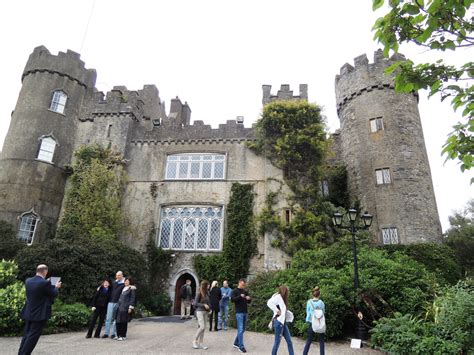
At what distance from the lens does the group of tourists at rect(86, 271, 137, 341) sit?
9.56 metres

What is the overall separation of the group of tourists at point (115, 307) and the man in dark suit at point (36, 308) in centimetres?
294

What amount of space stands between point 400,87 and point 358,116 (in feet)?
58.1

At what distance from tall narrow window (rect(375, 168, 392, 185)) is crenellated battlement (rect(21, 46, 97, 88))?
20.5 metres

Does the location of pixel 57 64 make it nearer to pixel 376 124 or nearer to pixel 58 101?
pixel 58 101

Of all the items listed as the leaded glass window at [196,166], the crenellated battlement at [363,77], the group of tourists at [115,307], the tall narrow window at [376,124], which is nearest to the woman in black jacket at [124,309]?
the group of tourists at [115,307]

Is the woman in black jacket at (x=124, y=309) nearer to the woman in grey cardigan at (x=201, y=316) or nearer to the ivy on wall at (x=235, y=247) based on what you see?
the woman in grey cardigan at (x=201, y=316)

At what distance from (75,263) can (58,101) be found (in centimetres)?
1253

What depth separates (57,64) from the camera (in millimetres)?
23203

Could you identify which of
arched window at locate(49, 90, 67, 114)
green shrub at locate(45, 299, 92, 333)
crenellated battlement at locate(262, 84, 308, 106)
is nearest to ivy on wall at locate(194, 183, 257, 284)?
crenellated battlement at locate(262, 84, 308, 106)

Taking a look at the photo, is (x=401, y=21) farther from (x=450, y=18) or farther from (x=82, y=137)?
(x=82, y=137)

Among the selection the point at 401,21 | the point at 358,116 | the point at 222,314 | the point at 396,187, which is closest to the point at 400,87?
the point at 401,21

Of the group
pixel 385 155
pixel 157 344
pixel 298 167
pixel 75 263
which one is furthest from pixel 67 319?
pixel 385 155

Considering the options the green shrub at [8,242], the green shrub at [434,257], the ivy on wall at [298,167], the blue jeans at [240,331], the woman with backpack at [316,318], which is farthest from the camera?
the ivy on wall at [298,167]

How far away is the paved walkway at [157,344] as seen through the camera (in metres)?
8.16
